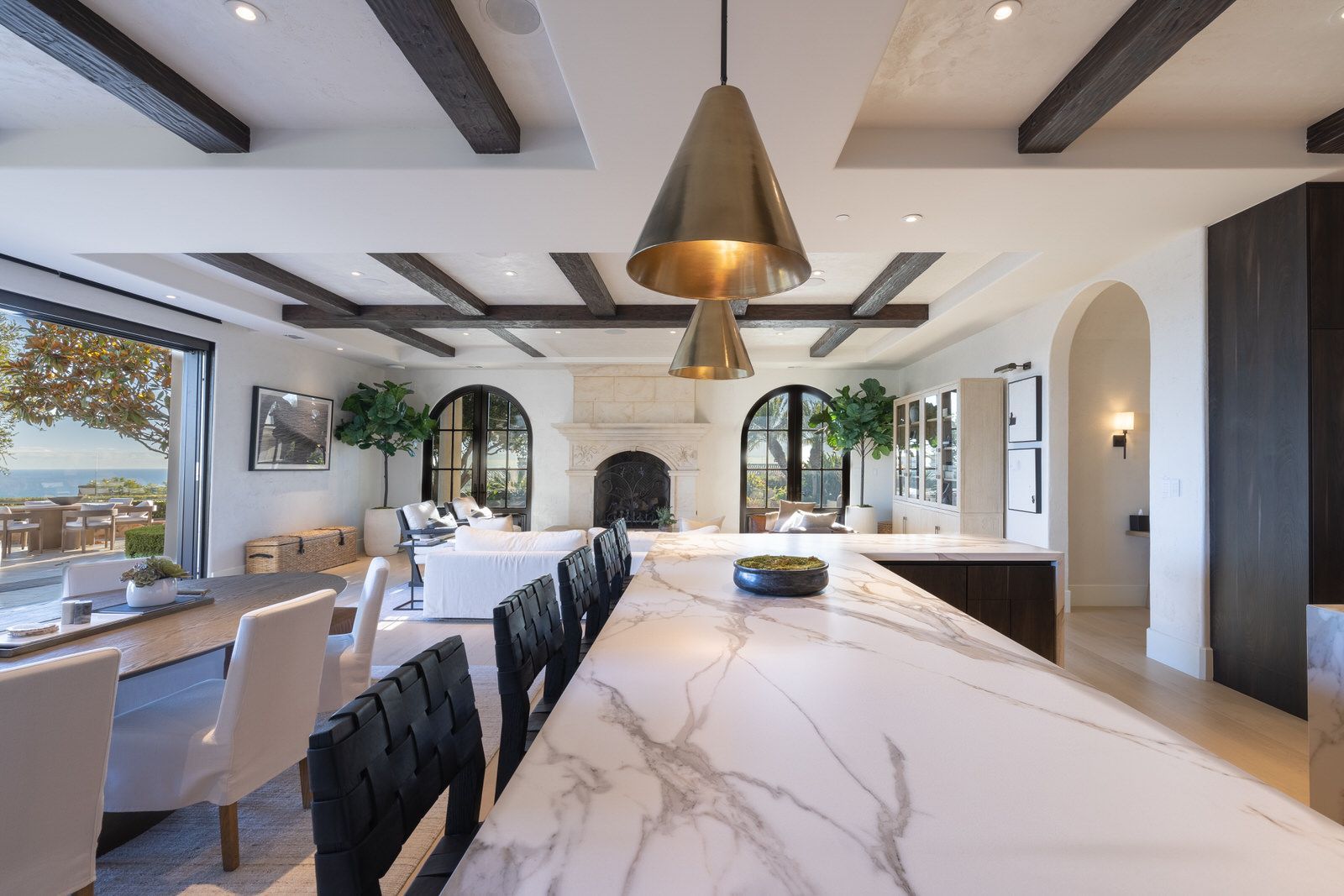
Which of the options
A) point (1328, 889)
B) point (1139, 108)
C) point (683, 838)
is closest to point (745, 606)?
point (683, 838)

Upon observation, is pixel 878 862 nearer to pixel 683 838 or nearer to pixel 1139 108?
pixel 683 838

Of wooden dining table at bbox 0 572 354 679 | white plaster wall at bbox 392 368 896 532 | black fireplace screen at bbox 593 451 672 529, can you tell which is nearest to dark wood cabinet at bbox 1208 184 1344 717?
wooden dining table at bbox 0 572 354 679

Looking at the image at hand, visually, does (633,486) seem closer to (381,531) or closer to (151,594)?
(381,531)

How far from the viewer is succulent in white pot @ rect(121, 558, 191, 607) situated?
2327 mm

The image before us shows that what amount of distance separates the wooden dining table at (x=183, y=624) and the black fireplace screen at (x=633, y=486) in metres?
5.51

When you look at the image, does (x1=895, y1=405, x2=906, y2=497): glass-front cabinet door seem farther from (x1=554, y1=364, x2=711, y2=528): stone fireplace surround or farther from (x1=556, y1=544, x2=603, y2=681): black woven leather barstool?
(x1=556, y1=544, x2=603, y2=681): black woven leather barstool

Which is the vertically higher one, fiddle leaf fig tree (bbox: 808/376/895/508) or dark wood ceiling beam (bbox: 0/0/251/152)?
dark wood ceiling beam (bbox: 0/0/251/152)

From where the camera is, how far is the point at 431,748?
98cm

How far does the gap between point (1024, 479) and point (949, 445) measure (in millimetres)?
858

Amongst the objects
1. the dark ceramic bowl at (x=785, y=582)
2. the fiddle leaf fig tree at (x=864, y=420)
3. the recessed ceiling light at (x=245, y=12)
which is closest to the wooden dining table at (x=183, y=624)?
the dark ceramic bowl at (x=785, y=582)

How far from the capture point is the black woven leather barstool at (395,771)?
0.73m

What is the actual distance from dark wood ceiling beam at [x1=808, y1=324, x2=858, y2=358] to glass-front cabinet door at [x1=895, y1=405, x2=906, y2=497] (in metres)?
1.09

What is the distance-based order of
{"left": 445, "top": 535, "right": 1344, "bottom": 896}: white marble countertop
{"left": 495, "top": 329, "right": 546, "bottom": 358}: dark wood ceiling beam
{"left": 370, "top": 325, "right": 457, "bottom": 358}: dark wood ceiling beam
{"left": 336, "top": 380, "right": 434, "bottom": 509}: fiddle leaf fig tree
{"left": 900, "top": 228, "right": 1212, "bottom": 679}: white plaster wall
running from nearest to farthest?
{"left": 445, "top": 535, "right": 1344, "bottom": 896}: white marble countertop
{"left": 900, "top": 228, "right": 1212, "bottom": 679}: white plaster wall
{"left": 370, "top": 325, "right": 457, "bottom": 358}: dark wood ceiling beam
{"left": 495, "top": 329, "right": 546, "bottom": 358}: dark wood ceiling beam
{"left": 336, "top": 380, "right": 434, "bottom": 509}: fiddle leaf fig tree

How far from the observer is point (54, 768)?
1.30 m
